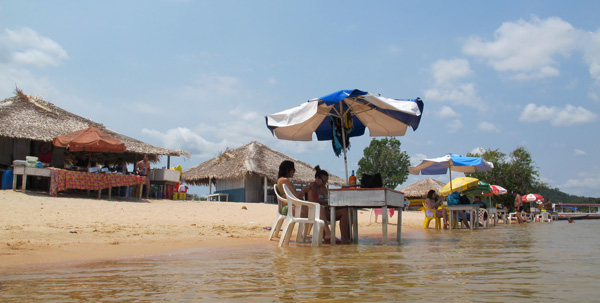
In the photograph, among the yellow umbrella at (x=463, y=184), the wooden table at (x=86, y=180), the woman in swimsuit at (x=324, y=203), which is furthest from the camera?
the yellow umbrella at (x=463, y=184)

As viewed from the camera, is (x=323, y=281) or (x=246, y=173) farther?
(x=246, y=173)

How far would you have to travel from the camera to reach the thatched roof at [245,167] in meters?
23.1

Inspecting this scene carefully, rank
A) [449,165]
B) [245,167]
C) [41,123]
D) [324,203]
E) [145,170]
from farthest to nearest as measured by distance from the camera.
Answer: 1. [245,167]
2. [41,123]
3. [145,170]
4. [449,165]
5. [324,203]

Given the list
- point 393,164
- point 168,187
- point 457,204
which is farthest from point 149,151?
point 393,164

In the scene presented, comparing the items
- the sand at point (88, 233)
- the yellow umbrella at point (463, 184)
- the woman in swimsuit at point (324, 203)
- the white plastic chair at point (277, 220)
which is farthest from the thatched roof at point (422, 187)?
the woman in swimsuit at point (324, 203)

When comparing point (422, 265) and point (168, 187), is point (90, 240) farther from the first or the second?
point (168, 187)

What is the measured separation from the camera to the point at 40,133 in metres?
15.9

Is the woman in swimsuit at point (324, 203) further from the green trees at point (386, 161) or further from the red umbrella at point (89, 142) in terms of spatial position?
the green trees at point (386, 161)

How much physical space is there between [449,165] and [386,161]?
32.4 meters

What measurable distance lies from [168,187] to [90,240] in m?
11.8

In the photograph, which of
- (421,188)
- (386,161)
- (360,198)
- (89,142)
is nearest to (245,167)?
(89,142)

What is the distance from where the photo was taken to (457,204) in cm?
1130

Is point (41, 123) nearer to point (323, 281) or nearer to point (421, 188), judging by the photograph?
point (323, 281)

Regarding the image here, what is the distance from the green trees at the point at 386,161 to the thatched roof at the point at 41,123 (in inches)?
1146
